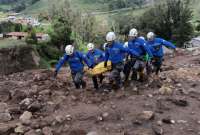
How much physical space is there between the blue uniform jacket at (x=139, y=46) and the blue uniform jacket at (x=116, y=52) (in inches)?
24.3

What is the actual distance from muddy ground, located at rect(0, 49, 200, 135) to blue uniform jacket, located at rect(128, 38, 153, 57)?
3.25 feet

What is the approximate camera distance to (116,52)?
573 inches

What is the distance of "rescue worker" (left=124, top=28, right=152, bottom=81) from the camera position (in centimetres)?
1522

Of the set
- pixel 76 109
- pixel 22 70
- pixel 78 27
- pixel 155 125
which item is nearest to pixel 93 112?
pixel 76 109

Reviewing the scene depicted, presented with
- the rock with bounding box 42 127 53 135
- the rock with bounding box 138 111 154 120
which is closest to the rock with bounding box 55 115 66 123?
the rock with bounding box 42 127 53 135

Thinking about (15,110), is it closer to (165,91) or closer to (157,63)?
(165,91)

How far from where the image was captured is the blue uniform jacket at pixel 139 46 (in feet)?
49.9

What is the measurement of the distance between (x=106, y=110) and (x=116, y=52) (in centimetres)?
302

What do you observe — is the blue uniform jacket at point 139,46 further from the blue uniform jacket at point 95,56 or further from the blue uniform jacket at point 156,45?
the blue uniform jacket at point 156,45

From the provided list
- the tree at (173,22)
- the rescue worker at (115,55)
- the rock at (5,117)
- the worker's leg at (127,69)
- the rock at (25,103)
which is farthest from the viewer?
the tree at (173,22)

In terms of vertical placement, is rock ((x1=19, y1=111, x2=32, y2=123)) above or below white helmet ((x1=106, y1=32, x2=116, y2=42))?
below

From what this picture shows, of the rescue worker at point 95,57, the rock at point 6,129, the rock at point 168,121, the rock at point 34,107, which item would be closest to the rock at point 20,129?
the rock at point 6,129

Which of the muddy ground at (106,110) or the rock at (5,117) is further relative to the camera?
the rock at (5,117)

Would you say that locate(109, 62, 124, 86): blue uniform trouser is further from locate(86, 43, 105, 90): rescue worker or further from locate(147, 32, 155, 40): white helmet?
locate(147, 32, 155, 40): white helmet
